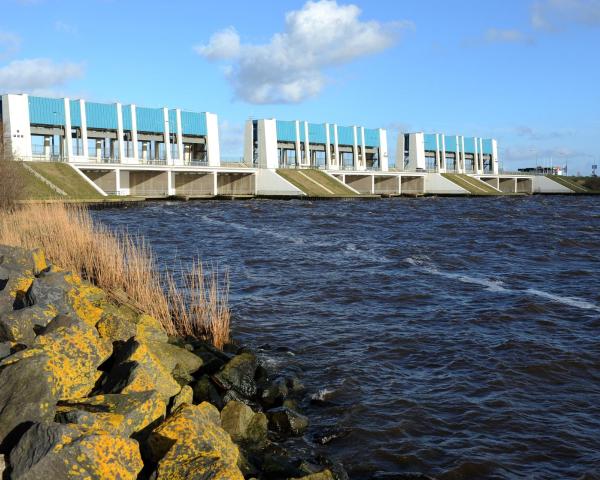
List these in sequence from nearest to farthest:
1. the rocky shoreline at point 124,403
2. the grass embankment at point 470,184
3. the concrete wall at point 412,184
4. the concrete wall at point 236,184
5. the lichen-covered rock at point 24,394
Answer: the rocky shoreline at point 124,403
the lichen-covered rock at point 24,394
the concrete wall at point 236,184
the grass embankment at point 470,184
the concrete wall at point 412,184

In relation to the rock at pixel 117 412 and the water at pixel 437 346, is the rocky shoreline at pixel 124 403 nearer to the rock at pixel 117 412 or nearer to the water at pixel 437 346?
the rock at pixel 117 412

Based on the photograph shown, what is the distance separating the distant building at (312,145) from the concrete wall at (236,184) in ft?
15.1

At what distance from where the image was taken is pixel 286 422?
7758 mm

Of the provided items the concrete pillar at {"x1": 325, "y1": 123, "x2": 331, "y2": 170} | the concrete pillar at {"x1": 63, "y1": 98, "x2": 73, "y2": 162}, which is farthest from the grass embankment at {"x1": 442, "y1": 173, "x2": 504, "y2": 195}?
the concrete pillar at {"x1": 63, "y1": 98, "x2": 73, "y2": 162}

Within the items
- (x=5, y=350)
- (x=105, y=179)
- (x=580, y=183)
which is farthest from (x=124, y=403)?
(x=580, y=183)

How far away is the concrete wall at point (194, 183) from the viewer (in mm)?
77963

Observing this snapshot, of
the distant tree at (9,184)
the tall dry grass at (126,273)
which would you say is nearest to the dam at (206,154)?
the distant tree at (9,184)

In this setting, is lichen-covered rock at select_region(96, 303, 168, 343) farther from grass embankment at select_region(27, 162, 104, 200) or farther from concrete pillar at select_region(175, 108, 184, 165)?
concrete pillar at select_region(175, 108, 184, 165)

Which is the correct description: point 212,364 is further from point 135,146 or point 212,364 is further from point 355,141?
point 355,141

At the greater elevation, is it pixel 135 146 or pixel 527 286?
pixel 135 146

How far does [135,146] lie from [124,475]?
74787mm

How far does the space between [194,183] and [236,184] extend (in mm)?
7300

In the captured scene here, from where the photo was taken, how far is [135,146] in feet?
248

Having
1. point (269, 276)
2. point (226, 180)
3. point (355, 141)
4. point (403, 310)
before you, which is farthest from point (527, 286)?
point (355, 141)
